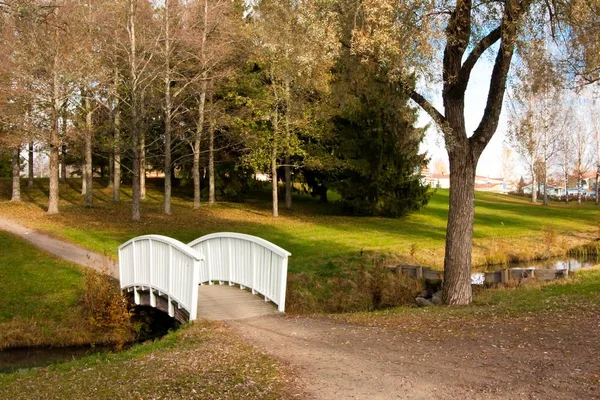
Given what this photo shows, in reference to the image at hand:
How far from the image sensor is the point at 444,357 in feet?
21.5

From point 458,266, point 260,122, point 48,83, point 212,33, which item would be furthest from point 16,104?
point 458,266

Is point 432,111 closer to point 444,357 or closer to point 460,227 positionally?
point 460,227

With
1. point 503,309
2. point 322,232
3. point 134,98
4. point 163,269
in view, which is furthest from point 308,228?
point 503,309

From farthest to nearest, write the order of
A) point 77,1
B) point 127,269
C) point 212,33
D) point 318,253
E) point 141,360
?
point 212,33 → point 77,1 → point 318,253 → point 127,269 → point 141,360

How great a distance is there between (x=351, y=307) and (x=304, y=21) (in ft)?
23.2

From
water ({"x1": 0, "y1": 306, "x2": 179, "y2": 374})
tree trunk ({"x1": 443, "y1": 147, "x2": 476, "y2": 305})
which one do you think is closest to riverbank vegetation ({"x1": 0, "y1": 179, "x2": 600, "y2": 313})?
tree trunk ({"x1": 443, "y1": 147, "x2": 476, "y2": 305})

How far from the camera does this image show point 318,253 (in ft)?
66.3

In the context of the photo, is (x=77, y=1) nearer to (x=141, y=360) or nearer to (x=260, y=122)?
(x=260, y=122)

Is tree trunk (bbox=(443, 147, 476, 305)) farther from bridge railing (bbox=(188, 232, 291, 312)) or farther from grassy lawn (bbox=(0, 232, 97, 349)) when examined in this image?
grassy lawn (bbox=(0, 232, 97, 349))

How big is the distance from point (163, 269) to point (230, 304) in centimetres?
180

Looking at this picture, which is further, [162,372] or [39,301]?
[39,301]

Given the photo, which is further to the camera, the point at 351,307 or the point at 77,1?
the point at 77,1

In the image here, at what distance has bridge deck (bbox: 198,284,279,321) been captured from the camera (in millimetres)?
10328

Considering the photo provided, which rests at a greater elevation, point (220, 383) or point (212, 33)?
point (212, 33)
